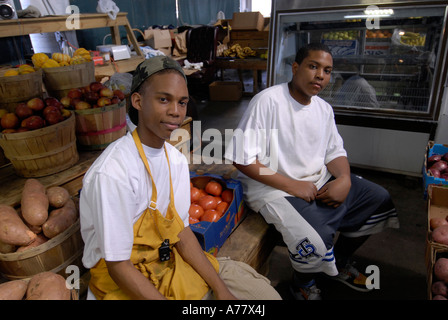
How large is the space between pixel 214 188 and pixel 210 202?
14cm

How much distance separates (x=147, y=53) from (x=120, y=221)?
210 inches

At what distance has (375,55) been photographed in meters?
3.79


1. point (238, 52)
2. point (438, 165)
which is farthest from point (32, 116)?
point (238, 52)

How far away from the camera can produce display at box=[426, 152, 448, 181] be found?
2.54 m

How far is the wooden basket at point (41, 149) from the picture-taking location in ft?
6.68

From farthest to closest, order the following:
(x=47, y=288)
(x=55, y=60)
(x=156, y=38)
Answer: (x=156, y=38) → (x=55, y=60) → (x=47, y=288)

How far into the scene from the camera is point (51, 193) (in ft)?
6.17

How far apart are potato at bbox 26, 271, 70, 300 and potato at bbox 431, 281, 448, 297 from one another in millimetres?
1691

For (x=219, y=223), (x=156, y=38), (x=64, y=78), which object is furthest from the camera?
(x=156, y=38)

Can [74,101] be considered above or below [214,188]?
above

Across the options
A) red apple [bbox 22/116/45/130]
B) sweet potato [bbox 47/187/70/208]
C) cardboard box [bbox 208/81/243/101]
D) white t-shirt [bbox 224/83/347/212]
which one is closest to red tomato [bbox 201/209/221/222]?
white t-shirt [bbox 224/83/347/212]

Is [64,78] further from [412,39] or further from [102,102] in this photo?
[412,39]

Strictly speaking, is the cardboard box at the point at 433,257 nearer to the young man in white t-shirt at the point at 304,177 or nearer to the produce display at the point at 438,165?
the young man in white t-shirt at the point at 304,177

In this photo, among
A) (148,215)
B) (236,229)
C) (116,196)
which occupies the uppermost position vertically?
(116,196)
